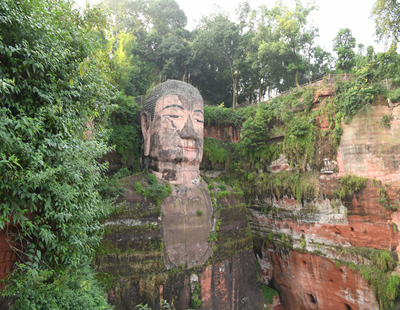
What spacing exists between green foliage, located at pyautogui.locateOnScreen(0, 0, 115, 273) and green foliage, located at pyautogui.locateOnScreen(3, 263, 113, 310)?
16cm

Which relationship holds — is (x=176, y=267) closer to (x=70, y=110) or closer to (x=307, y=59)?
(x=70, y=110)

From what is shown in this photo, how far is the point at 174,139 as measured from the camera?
920 centimetres

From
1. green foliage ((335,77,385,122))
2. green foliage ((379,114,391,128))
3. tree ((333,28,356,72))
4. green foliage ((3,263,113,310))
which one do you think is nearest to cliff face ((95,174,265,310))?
green foliage ((3,263,113,310))

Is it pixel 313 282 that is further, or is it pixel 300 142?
pixel 300 142

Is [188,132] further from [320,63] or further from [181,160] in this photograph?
[320,63]

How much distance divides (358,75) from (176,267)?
446 inches

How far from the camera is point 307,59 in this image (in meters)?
21.2

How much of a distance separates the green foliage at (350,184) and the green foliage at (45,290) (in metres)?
10.3

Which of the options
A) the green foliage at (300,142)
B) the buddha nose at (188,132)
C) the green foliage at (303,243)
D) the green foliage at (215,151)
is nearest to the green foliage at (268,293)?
the green foliage at (303,243)

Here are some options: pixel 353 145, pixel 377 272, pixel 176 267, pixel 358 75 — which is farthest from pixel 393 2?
pixel 176 267

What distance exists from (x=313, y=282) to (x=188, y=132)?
9.12 meters

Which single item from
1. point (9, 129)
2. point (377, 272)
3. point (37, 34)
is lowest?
point (377, 272)

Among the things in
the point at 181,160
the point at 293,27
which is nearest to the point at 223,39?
the point at 293,27

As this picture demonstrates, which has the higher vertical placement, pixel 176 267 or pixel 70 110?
pixel 70 110
